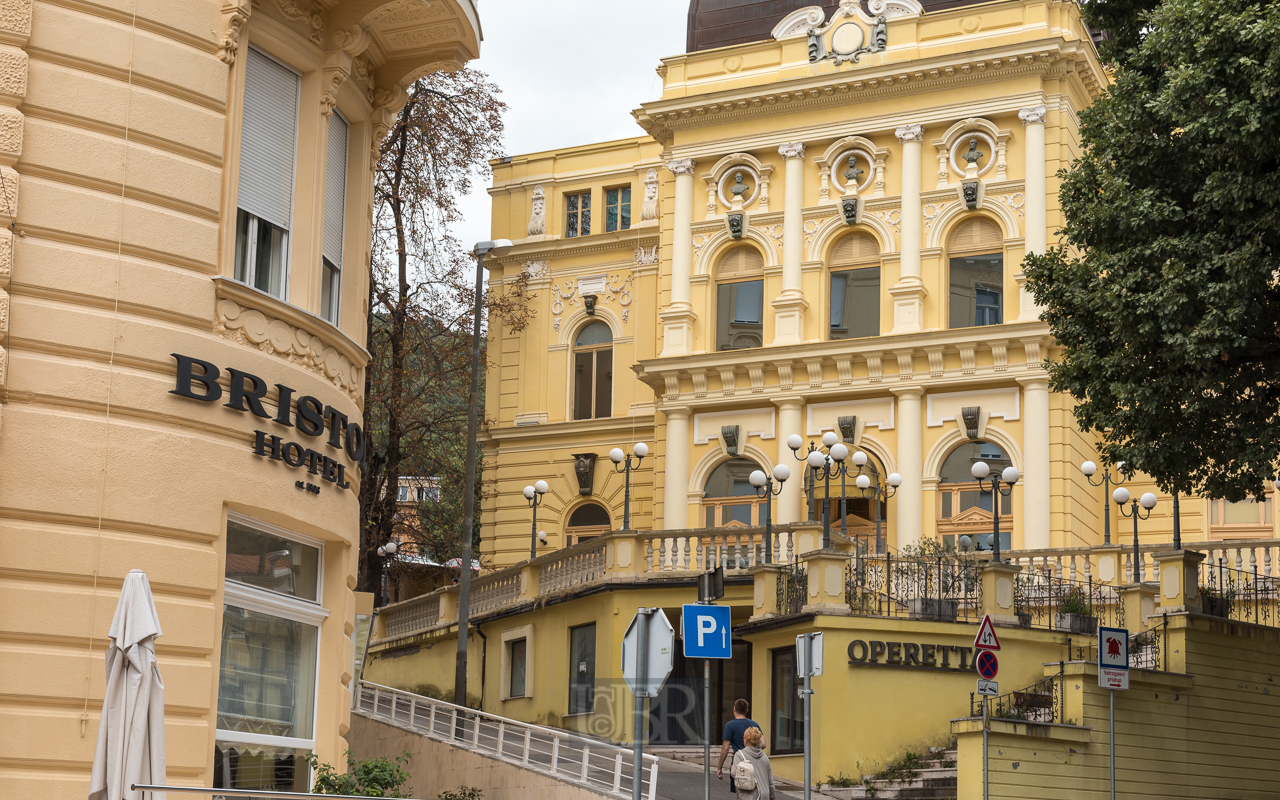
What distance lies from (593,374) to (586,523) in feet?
14.7

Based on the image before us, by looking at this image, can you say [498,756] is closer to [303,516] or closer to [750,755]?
[750,755]

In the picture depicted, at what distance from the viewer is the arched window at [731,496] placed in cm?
4084

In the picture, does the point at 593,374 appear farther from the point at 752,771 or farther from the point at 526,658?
the point at 752,771

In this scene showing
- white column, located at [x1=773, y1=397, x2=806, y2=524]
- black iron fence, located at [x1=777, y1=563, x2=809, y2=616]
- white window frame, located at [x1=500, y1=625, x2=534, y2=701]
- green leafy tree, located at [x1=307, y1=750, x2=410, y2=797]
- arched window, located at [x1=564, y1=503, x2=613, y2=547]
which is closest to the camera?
green leafy tree, located at [x1=307, y1=750, x2=410, y2=797]

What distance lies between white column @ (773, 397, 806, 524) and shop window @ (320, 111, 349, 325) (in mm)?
24265

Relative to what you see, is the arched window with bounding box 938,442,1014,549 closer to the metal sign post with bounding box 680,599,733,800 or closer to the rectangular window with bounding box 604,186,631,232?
the rectangular window with bounding box 604,186,631,232

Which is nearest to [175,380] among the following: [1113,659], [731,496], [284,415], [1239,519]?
[284,415]

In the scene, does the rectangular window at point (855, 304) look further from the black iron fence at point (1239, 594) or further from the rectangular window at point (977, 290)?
the black iron fence at point (1239, 594)

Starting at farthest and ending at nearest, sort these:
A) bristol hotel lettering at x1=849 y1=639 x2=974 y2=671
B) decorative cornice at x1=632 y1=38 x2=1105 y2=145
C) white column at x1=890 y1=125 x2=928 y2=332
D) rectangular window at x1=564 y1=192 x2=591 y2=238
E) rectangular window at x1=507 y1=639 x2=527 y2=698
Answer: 1. rectangular window at x1=564 y1=192 x2=591 y2=238
2. white column at x1=890 y1=125 x2=928 y2=332
3. decorative cornice at x1=632 y1=38 x2=1105 y2=145
4. rectangular window at x1=507 y1=639 x2=527 y2=698
5. bristol hotel lettering at x1=849 y1=639 x2=974 y2=671

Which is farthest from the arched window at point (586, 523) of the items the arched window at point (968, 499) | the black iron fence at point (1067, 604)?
the black iron fence at point (1067, 604)

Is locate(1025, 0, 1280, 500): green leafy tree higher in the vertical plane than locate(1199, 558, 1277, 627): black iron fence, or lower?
higher

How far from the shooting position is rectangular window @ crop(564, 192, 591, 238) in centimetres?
4891

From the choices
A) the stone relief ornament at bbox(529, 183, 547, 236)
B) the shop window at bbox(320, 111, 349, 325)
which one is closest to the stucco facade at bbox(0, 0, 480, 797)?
the shop window at bbox(320, 111, 349, 325)

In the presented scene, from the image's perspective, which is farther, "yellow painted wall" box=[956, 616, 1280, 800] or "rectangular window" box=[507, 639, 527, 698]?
"rectangular window" box=[507, 639, 527, 698]
